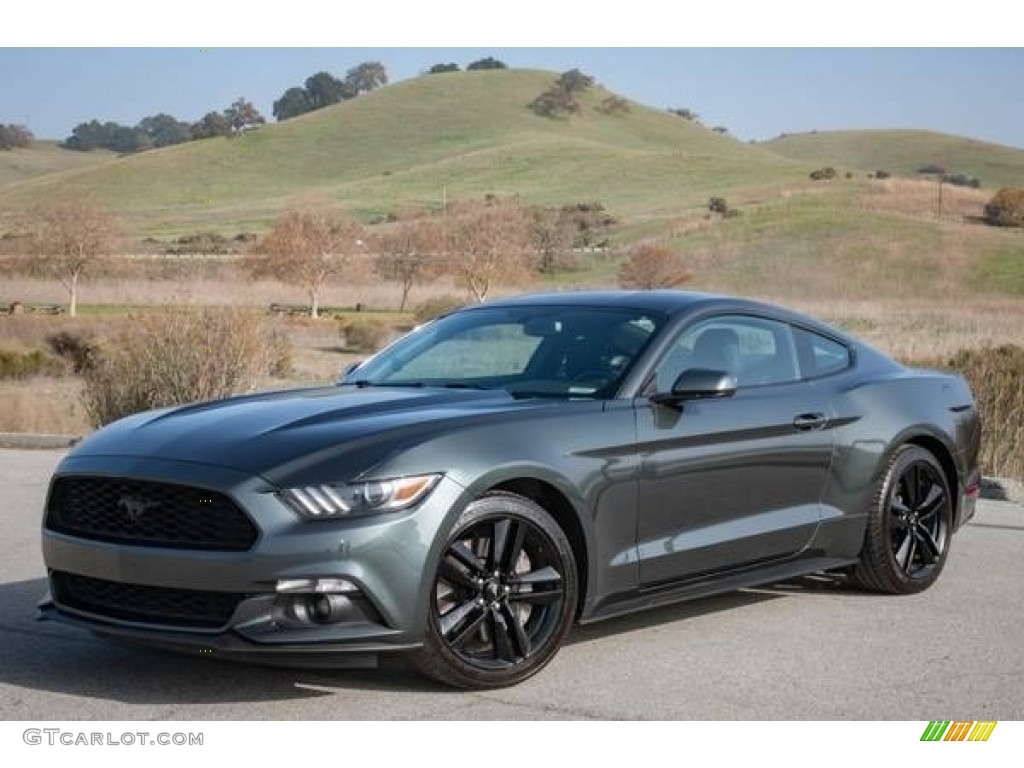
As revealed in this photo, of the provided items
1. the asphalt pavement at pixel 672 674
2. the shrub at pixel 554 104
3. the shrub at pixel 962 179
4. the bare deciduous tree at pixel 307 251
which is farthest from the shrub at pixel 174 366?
the shrub at pixel 554 104

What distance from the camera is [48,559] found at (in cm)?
631

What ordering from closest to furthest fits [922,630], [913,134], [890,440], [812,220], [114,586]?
[114,586]
[922,630]
[890,440]
[812,220]
[913,134]

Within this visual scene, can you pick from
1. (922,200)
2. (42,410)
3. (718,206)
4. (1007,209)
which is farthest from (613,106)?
(42,410)

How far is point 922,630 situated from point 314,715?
299 cm

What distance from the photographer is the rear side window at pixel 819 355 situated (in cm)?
780

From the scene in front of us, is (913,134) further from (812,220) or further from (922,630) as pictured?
(922,630)

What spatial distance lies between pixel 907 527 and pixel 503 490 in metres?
2.80

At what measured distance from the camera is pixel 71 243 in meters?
62.3

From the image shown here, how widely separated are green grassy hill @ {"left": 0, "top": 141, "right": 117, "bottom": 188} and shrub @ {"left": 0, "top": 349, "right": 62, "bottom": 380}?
14199 cm

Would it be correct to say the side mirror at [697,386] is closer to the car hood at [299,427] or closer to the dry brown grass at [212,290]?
the car hood at [299,427]

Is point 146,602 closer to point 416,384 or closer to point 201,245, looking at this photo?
point 416,384
